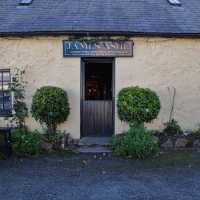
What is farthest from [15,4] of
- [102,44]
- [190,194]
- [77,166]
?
[190,194]

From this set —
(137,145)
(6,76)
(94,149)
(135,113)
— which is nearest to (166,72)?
(135,113)

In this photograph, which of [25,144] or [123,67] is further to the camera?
[123,67]

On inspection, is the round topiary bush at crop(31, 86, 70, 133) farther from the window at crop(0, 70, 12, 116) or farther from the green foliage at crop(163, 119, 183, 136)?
the green foliage at crop(163, 119, 183, 136)

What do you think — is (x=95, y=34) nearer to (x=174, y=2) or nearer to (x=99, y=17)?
(x=99, y=17)

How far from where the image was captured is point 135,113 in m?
10.3

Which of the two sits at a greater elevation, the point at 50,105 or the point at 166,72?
the point at 166,72

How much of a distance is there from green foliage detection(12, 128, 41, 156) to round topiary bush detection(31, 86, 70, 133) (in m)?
0.66

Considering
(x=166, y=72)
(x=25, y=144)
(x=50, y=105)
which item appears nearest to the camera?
(x=25, y=144)

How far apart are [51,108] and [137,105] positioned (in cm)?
239

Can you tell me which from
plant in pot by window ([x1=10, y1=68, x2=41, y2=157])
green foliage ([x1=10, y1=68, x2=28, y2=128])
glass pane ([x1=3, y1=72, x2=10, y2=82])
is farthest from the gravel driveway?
glass pane ([x1=3, y1=72, x2=10, y2=82])

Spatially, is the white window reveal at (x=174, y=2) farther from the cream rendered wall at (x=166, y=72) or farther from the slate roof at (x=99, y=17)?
the cream rendered wall at (x=166, y=72)

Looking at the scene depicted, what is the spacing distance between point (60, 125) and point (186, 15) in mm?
5453

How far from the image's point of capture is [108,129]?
11.4m

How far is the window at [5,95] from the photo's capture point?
11.3m
